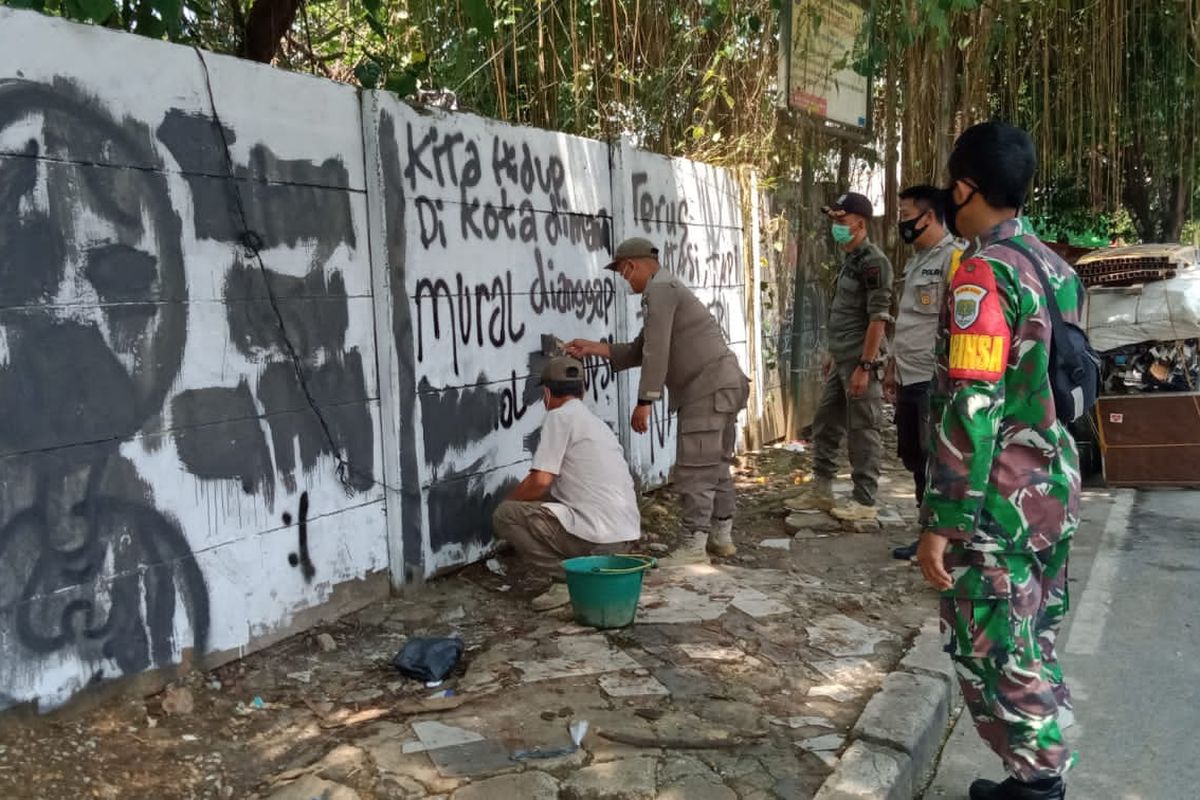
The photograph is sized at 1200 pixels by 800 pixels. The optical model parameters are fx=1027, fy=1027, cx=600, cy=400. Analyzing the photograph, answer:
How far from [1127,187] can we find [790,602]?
41.4ft

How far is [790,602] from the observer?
4766 millimetres

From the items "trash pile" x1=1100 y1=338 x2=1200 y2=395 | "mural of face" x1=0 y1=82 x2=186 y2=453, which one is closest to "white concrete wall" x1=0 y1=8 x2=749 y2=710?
"mural of face" x1=0 y1=82 x2=186 y2=453

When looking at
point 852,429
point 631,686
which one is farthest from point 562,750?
point 852,429

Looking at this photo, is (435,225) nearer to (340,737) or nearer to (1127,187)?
(340,737)

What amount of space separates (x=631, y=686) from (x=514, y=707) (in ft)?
1.49

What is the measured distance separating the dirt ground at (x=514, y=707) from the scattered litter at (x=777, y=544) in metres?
0.69

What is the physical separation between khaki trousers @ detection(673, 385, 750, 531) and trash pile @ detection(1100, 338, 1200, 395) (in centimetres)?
395

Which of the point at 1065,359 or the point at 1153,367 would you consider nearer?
the point at 1065,359

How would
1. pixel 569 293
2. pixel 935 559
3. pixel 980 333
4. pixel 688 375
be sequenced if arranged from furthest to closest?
pixel 569 293 < pixel 688 375 < pixel 935 559 < pixel 980 333

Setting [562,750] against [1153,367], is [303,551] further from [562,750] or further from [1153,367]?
[1153,367]

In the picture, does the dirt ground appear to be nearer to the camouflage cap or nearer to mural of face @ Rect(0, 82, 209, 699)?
mural of face @ Rect(0, 82, 209, 699)

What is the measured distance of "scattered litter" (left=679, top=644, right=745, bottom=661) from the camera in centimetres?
402

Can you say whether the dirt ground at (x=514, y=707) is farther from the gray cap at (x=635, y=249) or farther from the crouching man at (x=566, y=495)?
the gray cap at (x=635, y=249)

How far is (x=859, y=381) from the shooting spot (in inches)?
231
